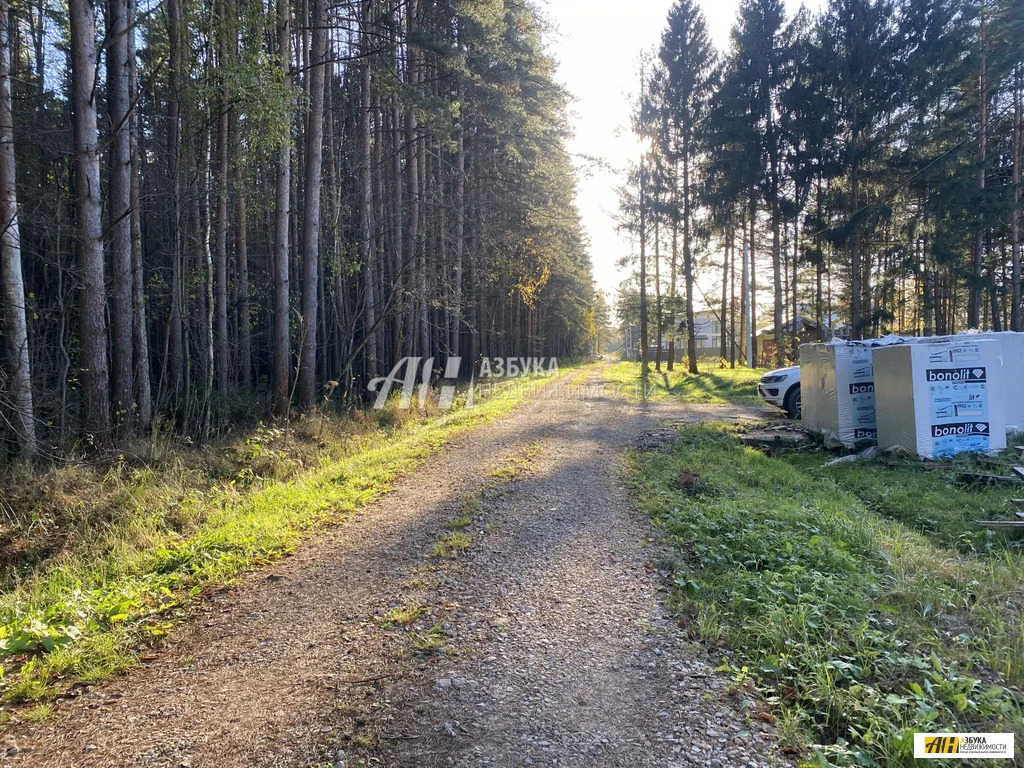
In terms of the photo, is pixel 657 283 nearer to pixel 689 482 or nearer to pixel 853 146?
pixel 853 146

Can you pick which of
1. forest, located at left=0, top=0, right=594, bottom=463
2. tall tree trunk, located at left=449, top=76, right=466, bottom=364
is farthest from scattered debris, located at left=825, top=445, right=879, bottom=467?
tall tree trunk, located at left=449, top=76, right=466, bottom=364

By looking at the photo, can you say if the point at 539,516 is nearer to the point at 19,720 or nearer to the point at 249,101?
the point at 19,720

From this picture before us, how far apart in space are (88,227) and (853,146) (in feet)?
78.0

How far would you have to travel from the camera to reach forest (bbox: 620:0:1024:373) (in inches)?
752

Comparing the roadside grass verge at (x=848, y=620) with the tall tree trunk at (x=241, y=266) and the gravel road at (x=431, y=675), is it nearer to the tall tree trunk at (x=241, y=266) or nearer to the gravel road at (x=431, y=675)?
the gravel road at (x=431, y=675)

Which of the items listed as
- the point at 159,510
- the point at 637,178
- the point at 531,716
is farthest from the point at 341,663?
the point at 637,178

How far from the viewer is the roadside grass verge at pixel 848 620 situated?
266 centimetres

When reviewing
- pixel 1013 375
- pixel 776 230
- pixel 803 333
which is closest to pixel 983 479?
pixel 1013 375

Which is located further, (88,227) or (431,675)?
(88,227)

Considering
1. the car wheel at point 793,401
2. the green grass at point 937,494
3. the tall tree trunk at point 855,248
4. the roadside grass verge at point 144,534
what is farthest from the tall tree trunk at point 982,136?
the roadside grass verge at point 144,534

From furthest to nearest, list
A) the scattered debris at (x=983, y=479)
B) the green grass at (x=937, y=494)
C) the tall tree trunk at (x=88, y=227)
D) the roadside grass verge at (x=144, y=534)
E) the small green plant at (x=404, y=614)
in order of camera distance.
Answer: the tall tree trunk at (x=88, y=227), the scattered debris at (x=983, y=479), the green grass at (x=937, y=494), the small green plant at (x=404, y=614), the roadside grass verge at (x=144, y=534)

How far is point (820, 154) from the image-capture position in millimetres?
21750

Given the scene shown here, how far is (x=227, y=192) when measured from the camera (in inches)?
491

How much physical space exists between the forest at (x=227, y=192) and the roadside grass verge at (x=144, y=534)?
167 cm
